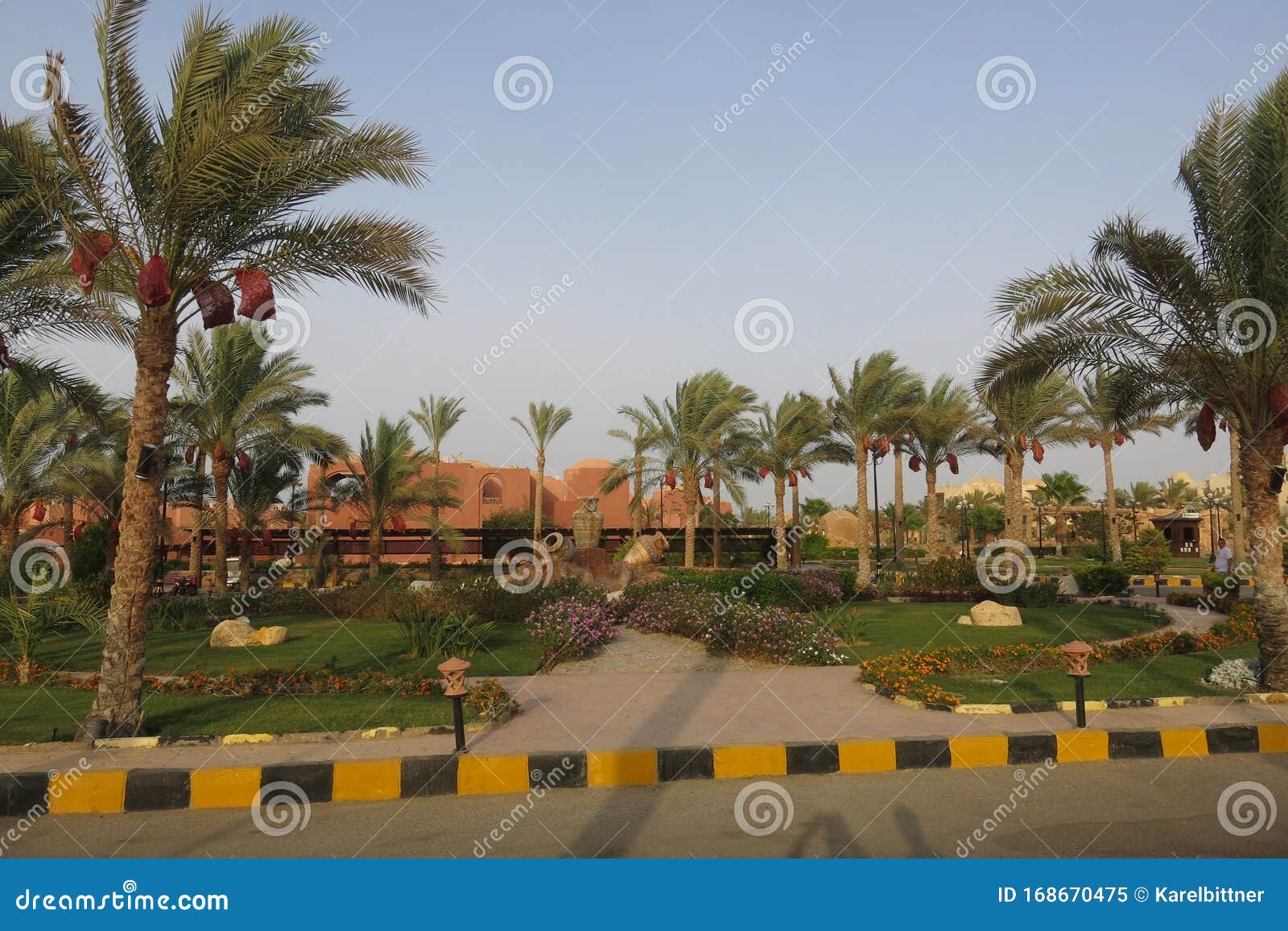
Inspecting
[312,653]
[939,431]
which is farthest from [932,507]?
[312,653]

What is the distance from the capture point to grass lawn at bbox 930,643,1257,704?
28.0 feet

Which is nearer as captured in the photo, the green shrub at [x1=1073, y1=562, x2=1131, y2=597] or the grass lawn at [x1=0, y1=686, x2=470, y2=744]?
the grass lawn at [x1=0, y1=686, x2=470, y2=744]

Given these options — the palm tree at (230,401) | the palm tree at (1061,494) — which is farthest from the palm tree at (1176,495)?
the palm tree at (230,401)

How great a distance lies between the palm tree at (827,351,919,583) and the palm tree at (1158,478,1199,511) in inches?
1699

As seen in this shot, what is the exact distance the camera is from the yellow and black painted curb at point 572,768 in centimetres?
596

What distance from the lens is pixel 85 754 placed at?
6637mm

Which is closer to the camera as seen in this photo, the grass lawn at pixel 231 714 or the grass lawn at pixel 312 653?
the grass lawn at pixel 231 714

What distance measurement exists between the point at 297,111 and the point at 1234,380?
983 centimetres

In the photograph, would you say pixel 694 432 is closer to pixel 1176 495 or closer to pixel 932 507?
pixel 932 507

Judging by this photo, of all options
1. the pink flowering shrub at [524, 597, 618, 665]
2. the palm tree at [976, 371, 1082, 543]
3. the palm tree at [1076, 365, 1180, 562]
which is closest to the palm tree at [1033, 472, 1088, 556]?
the palm tree at [1076, 365, 1180, 562]

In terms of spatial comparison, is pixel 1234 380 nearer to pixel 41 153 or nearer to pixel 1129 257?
pixel 1129 257

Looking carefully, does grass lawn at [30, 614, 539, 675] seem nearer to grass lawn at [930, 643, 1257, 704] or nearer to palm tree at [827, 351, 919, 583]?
grass lawn at [930, 643, 1257, 704]

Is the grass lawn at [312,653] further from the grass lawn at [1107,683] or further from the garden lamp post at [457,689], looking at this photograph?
the grass lawn at [1107,683]

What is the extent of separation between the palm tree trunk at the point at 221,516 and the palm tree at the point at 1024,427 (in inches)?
816
